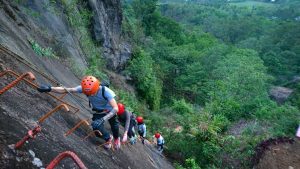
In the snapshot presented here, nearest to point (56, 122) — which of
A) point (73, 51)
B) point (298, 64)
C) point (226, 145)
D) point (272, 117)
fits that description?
point (73, 51)

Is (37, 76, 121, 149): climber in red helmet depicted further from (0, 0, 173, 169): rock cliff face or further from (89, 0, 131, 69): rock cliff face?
(89, 0, 131, 69): rock cliff face

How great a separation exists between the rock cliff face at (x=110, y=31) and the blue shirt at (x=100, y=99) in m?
18.4

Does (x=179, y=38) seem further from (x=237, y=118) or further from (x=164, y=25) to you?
(x=237, y=118)

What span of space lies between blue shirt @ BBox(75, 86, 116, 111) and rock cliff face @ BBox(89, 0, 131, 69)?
18436mm

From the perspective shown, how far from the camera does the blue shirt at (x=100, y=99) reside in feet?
21.4

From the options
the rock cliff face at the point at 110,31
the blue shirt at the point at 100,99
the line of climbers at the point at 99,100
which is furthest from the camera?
the rock cliff face at the point at 110,31

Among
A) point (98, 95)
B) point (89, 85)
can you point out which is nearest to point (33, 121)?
point (89, 85)

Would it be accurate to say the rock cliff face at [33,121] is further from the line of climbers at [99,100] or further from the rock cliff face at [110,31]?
the rock cliff face at [110,31]

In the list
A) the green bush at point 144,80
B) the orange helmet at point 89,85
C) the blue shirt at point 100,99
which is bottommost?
the green bush at point 144,80

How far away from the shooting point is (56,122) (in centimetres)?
638

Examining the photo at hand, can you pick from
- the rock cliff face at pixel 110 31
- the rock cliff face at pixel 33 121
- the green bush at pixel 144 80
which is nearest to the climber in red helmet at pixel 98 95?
the rock cliff face at pixel 33 121

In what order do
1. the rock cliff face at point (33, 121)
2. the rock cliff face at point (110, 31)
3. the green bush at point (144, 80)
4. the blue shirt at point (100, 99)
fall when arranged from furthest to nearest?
1. the green bush at point (144, 80)
2. the rock cliff face at point (110, 31)
3. the blue shirt at point (100, 99)
4. the rock cliff face at point (33, 121)

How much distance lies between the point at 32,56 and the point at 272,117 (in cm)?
2051

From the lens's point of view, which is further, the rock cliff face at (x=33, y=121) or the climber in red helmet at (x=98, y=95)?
the climber in red helmet at (x=98, y=95)
